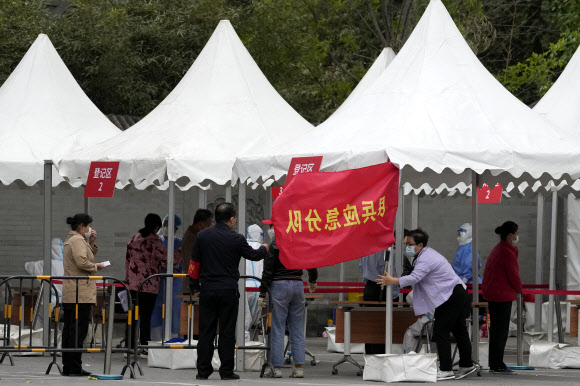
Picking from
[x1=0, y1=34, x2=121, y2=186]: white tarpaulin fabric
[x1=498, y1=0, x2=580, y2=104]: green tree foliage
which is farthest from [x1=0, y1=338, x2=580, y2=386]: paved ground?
[x1=498, y1=0, x2=580, y2=104]: green tree foliage

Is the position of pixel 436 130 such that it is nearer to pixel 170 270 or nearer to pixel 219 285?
pixel 219 285

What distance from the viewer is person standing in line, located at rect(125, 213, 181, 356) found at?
17672mm

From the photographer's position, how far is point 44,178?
18219 millimetres

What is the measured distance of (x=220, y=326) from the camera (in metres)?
14.1

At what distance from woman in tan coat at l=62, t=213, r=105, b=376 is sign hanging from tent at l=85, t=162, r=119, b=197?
2013 millimetres

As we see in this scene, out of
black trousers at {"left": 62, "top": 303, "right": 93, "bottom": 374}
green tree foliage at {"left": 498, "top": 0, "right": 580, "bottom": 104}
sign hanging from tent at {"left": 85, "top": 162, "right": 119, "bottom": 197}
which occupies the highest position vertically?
green tree foliage at {"left": 498, "top": 0, "right": 580, "bottom": 104}

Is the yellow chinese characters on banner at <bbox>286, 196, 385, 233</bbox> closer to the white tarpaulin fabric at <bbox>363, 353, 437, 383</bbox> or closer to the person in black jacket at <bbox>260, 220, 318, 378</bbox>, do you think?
the person in black jacket at <bbox>260, 220, 318, 378</bbox>

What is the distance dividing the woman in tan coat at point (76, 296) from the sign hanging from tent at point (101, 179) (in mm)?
2013

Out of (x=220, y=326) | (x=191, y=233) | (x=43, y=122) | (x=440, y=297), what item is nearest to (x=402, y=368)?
(x=440, y=297)

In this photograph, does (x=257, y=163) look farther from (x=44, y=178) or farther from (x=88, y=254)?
(x=44, y=178)

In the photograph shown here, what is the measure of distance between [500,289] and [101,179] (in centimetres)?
523

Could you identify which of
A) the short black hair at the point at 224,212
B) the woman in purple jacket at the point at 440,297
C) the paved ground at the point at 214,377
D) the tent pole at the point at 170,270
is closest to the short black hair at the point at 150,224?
the tent pole at the point at 170,270

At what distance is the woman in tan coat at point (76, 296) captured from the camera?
14.4 meters

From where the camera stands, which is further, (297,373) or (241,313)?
(241,313)
